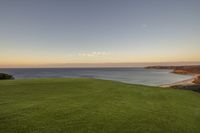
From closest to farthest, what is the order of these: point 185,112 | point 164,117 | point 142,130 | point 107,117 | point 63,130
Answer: point 63,130 < point 142,130 < point 107,117 < point 164,117 < point 185,112

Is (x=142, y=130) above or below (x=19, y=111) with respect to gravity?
below

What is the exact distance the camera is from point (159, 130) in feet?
17.2

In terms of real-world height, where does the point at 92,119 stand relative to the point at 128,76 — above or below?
above

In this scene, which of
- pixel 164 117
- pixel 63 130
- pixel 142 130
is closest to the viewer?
pixel 63 130

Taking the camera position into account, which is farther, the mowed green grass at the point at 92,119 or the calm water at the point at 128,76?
the calm water at the point at 128,76

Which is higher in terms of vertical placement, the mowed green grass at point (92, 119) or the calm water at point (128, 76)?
the mowed green grass at point (92, 119)

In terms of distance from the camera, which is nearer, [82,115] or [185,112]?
[82,115]

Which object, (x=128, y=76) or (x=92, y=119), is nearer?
(x=92, y=119)

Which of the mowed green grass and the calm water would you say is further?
the calm water

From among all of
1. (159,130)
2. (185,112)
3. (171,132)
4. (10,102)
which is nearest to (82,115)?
(159,130)

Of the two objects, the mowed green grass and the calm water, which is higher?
the mowed green grass

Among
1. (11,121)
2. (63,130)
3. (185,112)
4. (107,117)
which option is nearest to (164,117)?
(185,112)

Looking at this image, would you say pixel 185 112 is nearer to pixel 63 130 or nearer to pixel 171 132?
pixel 171 132

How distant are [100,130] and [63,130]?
1.19m
